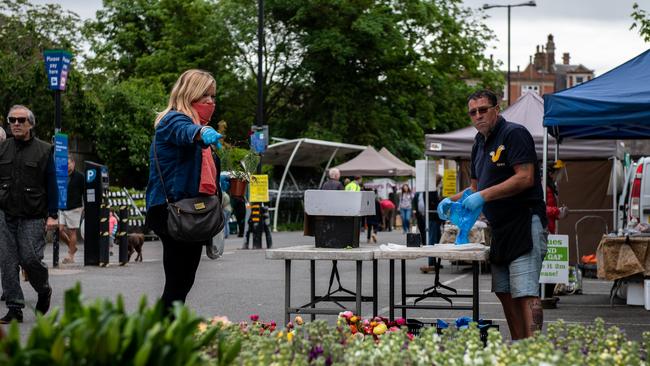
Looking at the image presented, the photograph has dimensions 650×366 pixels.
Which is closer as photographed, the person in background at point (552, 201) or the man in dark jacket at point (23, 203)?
the man in dark jacket at point (23, 203)

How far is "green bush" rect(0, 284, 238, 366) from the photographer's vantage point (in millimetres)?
3156

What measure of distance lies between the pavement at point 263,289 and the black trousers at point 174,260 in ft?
5.73

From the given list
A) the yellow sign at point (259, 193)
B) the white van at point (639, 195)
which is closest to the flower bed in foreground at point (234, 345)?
the white van at point (639, 195)

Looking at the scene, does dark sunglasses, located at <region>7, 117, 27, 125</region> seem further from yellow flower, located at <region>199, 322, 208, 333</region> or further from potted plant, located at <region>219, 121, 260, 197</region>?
yellow flower, located at <region>199, 322, 208, 333</region>

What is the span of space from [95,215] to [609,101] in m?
10.6

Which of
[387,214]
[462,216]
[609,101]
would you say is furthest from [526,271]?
[387,214]

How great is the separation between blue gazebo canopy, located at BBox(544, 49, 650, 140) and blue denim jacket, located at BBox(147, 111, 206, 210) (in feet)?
16.9

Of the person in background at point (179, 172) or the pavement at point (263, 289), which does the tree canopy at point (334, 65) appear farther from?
the person in background at point (179, 172)

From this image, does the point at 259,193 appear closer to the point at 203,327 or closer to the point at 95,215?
the point at 95,215

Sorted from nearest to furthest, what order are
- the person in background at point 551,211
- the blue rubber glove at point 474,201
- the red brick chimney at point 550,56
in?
the blue rubber glove at point 474,201
the person in background at point 551,211
the red brick chimney at point 550,56

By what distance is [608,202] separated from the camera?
68.0ft

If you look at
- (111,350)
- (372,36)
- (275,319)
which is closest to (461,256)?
(275,319)

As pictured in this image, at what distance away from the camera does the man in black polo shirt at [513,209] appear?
711 cm

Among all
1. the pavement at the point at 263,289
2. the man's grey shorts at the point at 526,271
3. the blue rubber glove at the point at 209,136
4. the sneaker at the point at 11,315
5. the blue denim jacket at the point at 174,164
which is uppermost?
the blue rubber glove at the point at 209,136
